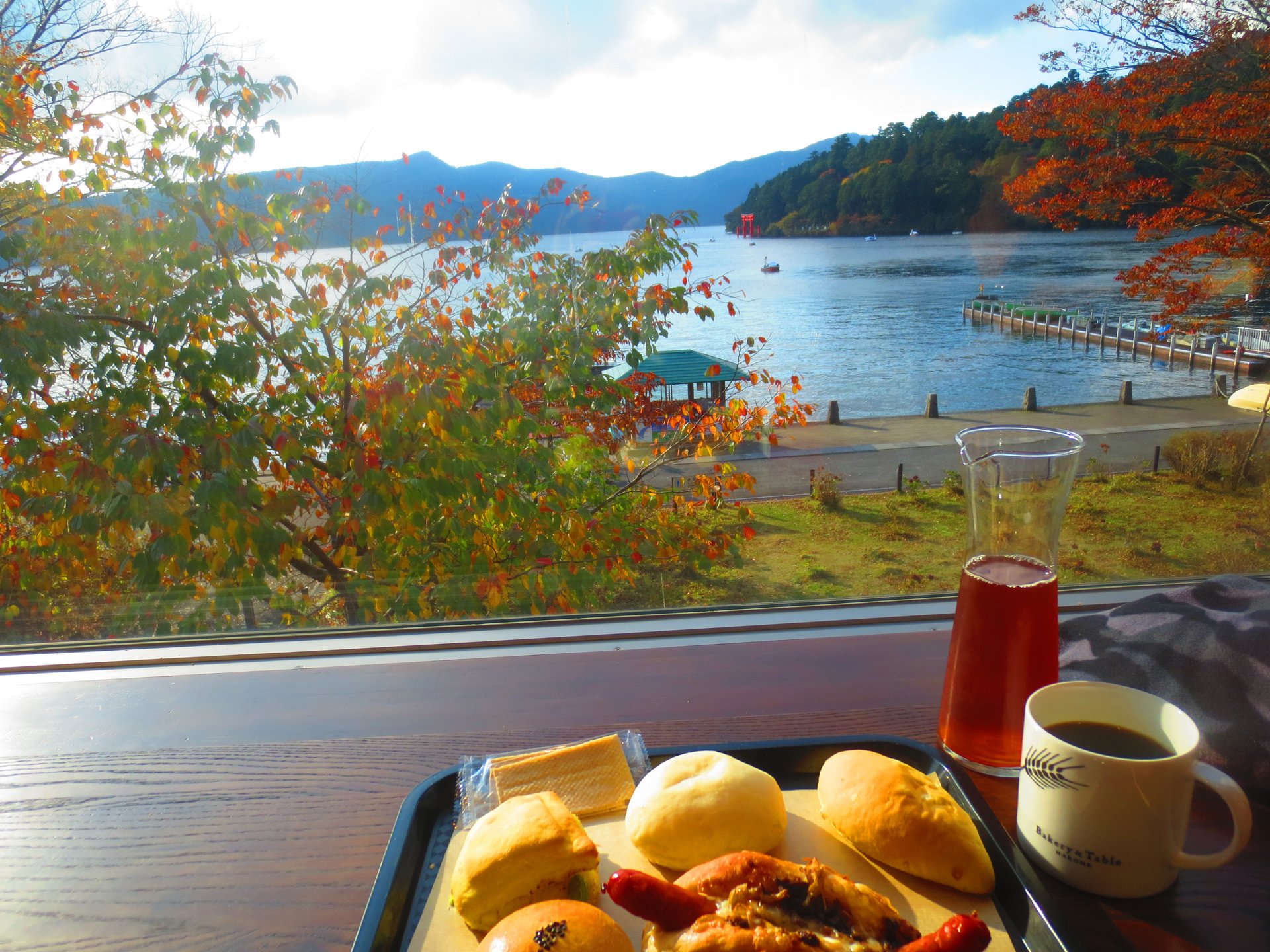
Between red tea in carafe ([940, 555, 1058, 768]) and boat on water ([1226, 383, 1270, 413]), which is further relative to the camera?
boat on water ([1226, 383, 1270, 413])

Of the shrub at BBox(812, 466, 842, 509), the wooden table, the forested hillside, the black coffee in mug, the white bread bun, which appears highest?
the forested hillside

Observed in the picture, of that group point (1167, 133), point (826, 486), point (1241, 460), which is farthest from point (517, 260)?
point (1241, 460)

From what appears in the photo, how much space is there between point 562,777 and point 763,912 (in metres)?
0.22

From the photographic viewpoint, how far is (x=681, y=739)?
2.41 feet

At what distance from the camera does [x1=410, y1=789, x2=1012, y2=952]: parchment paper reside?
0.49 metres

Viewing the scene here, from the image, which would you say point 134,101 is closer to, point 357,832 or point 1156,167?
point 357,832

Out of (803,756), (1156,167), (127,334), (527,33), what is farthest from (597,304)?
(803,756)

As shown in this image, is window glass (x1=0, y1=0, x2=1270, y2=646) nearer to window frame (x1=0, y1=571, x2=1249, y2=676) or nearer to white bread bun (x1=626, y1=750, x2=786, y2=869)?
window frame (x1=0, y1=571, x2=1249, y2=676)

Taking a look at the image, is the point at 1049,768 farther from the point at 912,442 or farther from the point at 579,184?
the point at 912,442

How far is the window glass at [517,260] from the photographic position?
1.51 metres

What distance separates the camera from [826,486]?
8.07ft

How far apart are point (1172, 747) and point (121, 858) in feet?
2.53

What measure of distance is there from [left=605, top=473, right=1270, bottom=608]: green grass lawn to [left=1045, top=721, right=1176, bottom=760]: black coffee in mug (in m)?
0.84

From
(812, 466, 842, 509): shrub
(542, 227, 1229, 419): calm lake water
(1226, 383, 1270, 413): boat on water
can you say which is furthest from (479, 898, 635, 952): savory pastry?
(1226, 383, 1270, 413): boat on water
